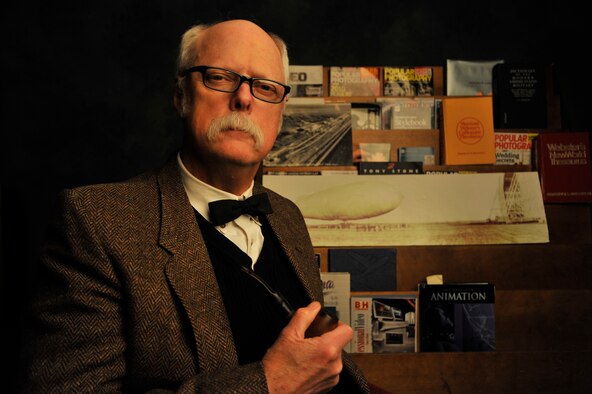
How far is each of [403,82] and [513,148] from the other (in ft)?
1.92

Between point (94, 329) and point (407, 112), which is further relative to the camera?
point (407, 112)

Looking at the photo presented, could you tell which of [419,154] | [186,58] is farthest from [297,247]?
[419,154]

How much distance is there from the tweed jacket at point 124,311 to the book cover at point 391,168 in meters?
1.03

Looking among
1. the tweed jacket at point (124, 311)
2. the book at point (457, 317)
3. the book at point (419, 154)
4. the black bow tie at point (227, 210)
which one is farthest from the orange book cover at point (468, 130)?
the tweed jacket at point (124, 311)

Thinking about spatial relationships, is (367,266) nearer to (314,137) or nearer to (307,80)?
(314,137)

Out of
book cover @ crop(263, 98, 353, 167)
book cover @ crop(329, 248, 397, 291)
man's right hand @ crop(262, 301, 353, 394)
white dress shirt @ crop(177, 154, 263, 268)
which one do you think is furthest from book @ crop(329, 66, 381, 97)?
man's right hand @ crop(262, 301, 353, 394)

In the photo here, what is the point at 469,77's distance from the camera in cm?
225

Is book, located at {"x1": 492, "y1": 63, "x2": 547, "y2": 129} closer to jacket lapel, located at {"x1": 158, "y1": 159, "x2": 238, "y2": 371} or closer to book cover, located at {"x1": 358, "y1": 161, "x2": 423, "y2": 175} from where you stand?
book cover, located at {"x1": 358, "y1": 161, "x2": 423, "y2": 175}

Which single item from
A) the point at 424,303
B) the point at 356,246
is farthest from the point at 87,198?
the point at 424,303

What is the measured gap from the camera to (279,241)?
136 centimetres

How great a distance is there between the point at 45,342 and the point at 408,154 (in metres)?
1.58

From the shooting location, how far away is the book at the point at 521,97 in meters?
2.09

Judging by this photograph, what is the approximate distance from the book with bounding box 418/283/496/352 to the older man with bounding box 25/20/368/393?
2.22 feet

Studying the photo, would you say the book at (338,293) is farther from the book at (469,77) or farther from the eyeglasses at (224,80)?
the book at (469,77)
